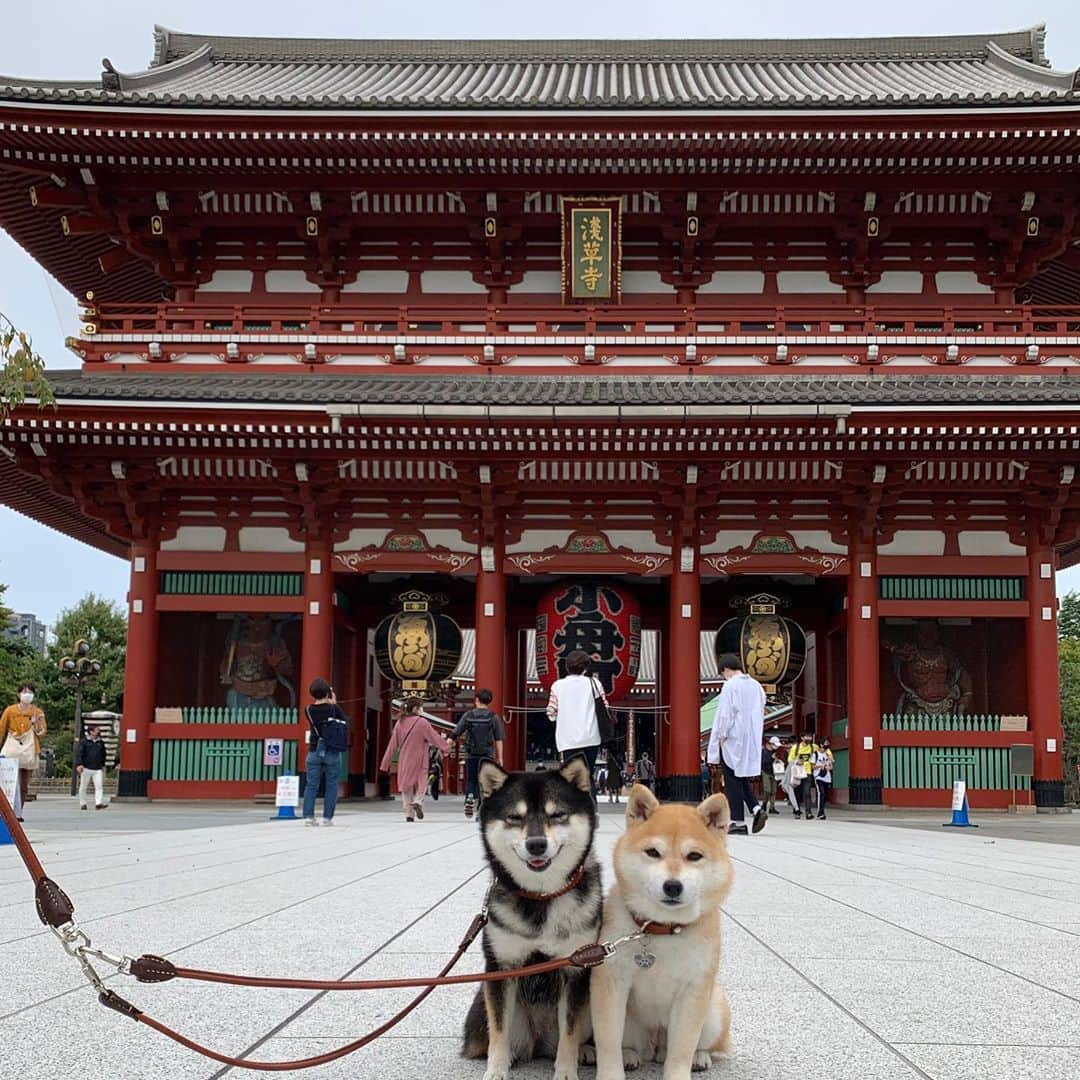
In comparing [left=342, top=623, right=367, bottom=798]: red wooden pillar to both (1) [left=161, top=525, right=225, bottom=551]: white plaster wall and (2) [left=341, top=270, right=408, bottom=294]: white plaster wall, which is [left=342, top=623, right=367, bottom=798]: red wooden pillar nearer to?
(1) [left=161, top=525, right=225, bottom=551]: white plaster wall

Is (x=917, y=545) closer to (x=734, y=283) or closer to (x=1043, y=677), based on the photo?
(x=1043, y=677)

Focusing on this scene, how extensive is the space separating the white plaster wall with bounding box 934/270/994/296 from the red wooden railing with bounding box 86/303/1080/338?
759 mm

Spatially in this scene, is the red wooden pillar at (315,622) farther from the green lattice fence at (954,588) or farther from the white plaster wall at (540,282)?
the green lattice fence at (954,588)

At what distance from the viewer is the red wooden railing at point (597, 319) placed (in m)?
19.0

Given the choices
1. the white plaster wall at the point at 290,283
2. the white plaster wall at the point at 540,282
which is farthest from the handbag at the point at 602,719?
the white plaster wall at the point at 290,283

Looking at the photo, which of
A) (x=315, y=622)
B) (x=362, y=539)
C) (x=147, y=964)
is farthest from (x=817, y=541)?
(x=147, y=964)

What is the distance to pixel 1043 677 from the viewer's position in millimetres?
17875

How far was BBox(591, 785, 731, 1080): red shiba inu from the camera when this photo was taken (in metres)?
3.04

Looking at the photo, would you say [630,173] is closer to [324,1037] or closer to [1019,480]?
[1019,480]

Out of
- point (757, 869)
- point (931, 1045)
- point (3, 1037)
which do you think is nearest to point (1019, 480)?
point (757, 869)

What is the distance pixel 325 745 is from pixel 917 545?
10.0m

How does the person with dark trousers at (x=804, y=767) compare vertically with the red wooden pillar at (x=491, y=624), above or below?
below

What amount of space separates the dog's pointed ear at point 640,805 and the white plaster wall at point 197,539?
54.2 ft

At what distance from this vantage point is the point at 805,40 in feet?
87.4
